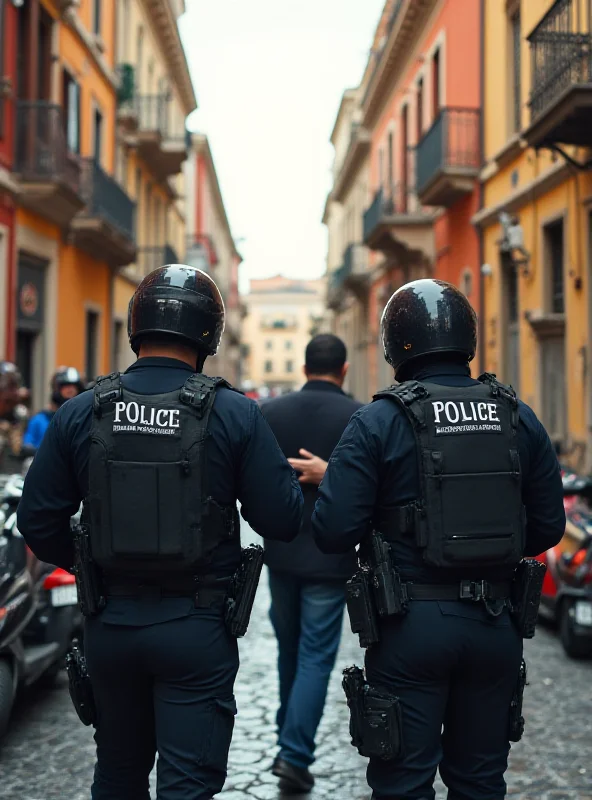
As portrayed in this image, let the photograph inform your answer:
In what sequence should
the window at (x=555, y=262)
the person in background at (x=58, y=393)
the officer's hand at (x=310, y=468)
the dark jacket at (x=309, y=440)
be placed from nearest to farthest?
the officer's hand at (x=310, y=468), the dark jacket at (x=309, y=440), the person in background at (x=58, y=393), the window at (x=555, y=262)

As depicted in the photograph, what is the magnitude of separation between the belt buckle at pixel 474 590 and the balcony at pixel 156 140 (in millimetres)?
22398

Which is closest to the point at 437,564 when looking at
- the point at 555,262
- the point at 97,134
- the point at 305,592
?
the point at 305,592

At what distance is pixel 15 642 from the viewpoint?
202 inches

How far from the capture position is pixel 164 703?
292 cm

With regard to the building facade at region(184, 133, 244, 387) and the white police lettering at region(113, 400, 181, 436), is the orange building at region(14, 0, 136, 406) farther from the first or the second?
the white police lettering at region(113, 400, 181, 436)

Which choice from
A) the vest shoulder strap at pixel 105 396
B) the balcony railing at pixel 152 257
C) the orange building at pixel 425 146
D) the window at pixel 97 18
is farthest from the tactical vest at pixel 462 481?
the balcony railing at pixel 152 257

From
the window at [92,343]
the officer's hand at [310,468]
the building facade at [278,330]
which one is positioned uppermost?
the building facade at [278,330]

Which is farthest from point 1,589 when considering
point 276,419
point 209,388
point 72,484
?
point 209,388

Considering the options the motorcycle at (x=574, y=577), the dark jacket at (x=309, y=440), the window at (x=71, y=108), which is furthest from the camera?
the window at (x=71, y=108)

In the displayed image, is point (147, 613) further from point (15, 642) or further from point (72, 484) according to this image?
point (15, 642)

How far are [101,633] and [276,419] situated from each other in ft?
6.31

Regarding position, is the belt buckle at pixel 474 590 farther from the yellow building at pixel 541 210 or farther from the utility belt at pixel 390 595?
the yellow building at pixel 541 210

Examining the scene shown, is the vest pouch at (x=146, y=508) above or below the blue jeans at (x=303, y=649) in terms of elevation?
above

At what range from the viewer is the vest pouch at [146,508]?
9.75 ft
